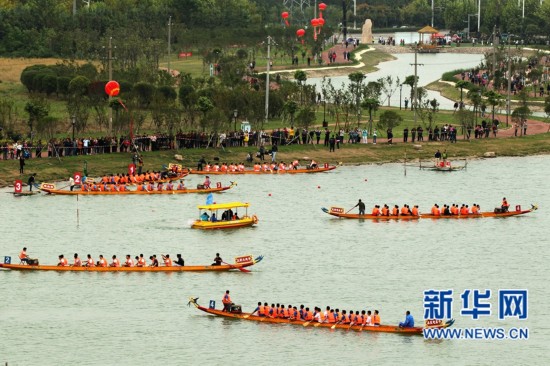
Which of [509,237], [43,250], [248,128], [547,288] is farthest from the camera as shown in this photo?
[248,128]

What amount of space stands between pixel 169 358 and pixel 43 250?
22.8 metres

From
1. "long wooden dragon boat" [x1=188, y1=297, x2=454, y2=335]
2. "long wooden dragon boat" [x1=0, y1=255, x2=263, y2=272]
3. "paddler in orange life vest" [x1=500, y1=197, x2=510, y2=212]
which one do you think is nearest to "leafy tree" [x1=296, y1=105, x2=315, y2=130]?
"paddler in orange life vest" [x1=500, y1=197, x2=510, y2=212]

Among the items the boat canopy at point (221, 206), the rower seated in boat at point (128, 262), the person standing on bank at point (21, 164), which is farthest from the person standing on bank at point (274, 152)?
the rower seated in boat at point (128, 262)

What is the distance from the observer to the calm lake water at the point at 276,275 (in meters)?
71.0

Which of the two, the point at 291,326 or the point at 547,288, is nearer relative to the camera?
the point at 291,326

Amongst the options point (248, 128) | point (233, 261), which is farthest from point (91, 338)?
point (248, 128)

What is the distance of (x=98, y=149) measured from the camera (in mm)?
119812

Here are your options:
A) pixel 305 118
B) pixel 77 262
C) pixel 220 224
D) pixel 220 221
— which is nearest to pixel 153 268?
pixel 77 262

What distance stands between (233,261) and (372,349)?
741 inches

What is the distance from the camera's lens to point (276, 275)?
279 ft

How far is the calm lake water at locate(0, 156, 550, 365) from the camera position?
233 ft

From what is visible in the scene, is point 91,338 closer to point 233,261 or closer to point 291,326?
point 291,326

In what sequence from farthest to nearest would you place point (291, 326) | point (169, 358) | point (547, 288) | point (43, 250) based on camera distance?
point (43, 250), point (547, 288), point (291, 326), point (169, 358)

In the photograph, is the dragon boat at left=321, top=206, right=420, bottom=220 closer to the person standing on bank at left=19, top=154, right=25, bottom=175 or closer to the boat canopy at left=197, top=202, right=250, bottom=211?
the boat canopy at left=197, top=202, right=250, bottom=211
